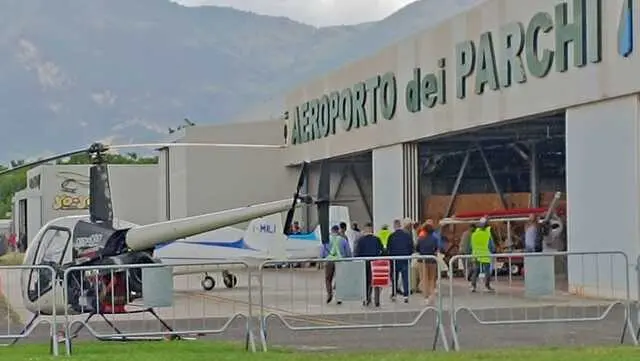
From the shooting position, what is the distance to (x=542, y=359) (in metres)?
12.5

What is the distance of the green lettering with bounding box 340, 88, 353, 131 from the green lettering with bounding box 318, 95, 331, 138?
1909 millimetres

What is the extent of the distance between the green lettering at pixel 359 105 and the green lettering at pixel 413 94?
13.6 ft

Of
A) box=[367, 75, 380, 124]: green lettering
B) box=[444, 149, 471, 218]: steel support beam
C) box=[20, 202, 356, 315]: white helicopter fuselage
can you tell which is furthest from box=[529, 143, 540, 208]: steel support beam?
box=[20, 202, 356, 315]: white helicopter fuselage

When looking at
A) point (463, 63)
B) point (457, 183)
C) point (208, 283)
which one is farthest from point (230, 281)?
point (457, 183)

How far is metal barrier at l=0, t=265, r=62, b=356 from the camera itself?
1709 cm

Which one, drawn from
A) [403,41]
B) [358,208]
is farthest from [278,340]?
[358,208]

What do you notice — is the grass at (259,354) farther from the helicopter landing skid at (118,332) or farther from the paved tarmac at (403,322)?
the paved tarmac at (403,322)

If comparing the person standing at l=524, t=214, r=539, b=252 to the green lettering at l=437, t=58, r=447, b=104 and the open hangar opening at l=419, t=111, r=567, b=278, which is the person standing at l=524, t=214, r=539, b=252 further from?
the green lettering at l=437, t=58, r=447, b=104

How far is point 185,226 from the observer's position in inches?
771

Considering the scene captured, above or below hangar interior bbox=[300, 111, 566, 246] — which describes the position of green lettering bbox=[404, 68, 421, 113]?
above

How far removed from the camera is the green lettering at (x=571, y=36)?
25062 millimetres

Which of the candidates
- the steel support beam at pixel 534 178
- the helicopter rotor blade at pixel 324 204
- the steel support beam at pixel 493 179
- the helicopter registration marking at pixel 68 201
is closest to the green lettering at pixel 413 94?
the steel support beam at pixel 534 178

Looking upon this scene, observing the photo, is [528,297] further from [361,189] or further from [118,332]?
[361,189]

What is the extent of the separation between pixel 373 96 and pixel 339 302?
23.9 meters
